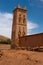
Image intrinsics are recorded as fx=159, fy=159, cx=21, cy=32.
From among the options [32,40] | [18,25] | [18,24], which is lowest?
[32,40]

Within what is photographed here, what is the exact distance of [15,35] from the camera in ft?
118

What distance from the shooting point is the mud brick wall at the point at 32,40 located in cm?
2548

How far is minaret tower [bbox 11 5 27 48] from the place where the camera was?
3619 cm

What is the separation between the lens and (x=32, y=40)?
28.3m

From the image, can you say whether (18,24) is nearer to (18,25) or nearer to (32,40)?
(18,25)

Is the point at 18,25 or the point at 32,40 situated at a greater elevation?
the point at 18,25

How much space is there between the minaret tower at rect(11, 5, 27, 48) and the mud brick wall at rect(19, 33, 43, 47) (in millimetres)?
3253

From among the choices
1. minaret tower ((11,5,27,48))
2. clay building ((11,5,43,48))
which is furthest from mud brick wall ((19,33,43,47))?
minaret tower ((11,5,27,48))

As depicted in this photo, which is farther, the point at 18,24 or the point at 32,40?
Result: the point at 18,24

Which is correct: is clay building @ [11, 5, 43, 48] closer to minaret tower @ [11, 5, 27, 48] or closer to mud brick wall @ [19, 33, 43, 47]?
minaret tower @ [11, 5, 27, 48]

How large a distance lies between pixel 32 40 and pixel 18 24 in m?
9.33

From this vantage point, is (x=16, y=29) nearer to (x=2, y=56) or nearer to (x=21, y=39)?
(x=21, y=39)

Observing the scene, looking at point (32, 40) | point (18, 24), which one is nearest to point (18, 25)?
point (18, 24)

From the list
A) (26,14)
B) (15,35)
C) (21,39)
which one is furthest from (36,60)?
(26,14)
